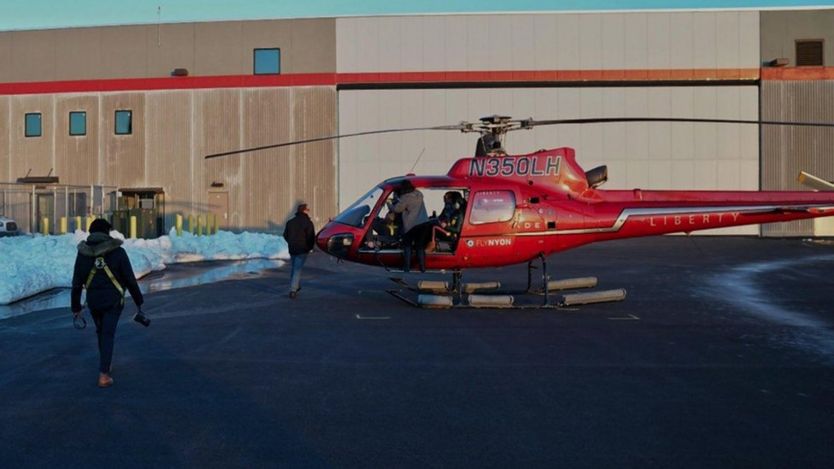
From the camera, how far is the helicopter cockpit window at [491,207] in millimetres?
11977

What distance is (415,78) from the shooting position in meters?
32.5

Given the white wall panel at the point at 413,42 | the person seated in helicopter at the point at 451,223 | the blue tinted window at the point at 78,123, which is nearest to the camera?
the person seated in helicopter at the point at 451,223

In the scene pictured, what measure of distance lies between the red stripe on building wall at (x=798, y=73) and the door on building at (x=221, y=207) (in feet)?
87.4

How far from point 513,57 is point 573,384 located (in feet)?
90.1

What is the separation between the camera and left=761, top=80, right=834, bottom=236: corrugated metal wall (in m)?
32.5

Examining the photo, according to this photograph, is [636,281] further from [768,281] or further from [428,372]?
[428,372]

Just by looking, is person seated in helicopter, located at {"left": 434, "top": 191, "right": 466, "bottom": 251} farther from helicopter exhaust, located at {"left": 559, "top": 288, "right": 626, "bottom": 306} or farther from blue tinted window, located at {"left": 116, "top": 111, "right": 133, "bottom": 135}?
blue tinted window, located at {"left": 116, "top": 111, "right": 133, "bottom": 135}

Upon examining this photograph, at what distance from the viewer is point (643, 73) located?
32062 mm

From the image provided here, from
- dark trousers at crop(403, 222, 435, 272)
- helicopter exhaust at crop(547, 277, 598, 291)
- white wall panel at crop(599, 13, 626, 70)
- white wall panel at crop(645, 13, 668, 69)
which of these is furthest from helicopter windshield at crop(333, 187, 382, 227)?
white wall panel at crop(645, 13, 668, 69)

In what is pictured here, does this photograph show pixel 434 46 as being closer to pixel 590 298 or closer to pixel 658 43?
pixel 658 43

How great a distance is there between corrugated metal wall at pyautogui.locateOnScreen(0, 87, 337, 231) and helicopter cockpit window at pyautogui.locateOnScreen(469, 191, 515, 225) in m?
21.9

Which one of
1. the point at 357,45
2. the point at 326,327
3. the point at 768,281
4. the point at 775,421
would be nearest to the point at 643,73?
the point at 357,45

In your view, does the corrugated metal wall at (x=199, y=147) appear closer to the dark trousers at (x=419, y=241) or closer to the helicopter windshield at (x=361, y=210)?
the helicopter windshield at (x=361, y=210)

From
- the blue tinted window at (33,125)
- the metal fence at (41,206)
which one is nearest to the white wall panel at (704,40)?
the metal fence at (41,206)
